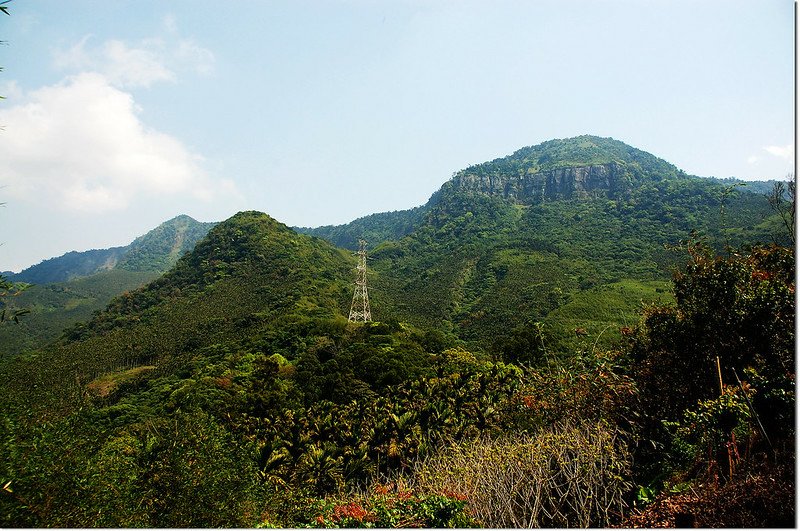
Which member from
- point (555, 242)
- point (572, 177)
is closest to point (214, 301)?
point (555, 242)

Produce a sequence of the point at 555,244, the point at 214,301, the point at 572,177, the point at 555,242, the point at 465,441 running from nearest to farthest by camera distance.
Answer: the point at 465,441 < the point at 214,301 < the point at 555,244 < the point at 555,242 < the point at 572,177

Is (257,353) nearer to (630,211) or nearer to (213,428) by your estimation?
(213,428)

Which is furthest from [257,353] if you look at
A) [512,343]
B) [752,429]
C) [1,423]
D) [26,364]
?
[752,429]

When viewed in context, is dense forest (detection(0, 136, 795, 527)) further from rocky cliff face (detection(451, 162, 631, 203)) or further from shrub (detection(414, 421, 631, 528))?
rocky cliff face (detection(451, 162, 631, 203))

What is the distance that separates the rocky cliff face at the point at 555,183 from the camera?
15050cm

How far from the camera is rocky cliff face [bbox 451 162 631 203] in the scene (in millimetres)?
150500

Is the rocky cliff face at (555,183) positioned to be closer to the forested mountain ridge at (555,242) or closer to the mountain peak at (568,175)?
the mountain peak at (568,175)

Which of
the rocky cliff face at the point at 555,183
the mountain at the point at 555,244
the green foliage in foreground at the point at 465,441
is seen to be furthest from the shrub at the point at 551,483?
the rocky cliff face at the point at 555,183

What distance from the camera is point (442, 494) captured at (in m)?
9.46

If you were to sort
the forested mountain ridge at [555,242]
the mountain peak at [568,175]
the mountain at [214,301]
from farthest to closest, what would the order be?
the mountain peak at [568,175]
the forested mountain ridge at [555,242]
the mountain at [214,301]

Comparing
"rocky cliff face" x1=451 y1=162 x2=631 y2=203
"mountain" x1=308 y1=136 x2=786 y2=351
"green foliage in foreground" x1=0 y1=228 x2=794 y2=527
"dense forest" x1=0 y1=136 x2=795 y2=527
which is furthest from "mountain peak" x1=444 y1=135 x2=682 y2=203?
"green foliage in foreground" x1=0 y1=228 x2=794 y2=527

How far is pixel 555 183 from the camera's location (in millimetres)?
160625

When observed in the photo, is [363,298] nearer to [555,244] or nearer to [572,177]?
[555,244]

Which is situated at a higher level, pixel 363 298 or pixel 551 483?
pixel 551 483
